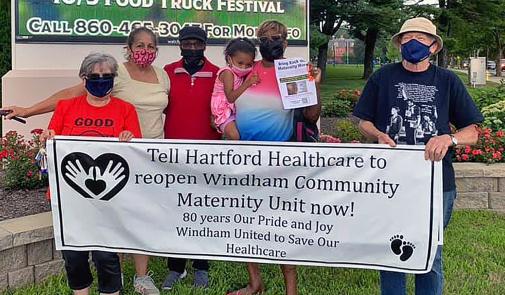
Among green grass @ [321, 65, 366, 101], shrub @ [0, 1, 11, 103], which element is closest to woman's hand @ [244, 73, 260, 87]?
shrub @ [0, 1, 11, 103]

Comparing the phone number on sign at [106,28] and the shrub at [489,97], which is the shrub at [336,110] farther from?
the phone number on sign at [106,28]

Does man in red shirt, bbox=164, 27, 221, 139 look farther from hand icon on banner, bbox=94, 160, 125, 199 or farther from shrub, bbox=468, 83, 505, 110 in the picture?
shrub, bbox=468, 83, 505, 110

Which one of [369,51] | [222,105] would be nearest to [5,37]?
[222,105]

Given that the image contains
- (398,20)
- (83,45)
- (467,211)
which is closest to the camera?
(467,211)

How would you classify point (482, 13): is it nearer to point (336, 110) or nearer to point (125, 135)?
point (336, 110)

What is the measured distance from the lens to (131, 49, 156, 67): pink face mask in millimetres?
3809

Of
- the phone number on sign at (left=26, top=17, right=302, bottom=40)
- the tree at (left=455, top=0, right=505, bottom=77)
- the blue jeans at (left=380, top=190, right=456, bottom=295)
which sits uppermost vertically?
the tree at (left=455, top=0, right=505, bottom=77)

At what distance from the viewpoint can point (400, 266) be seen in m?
3.38

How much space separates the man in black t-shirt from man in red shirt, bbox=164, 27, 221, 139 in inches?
46.6

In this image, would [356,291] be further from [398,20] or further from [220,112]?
[398,20]

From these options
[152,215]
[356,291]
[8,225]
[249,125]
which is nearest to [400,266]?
[356,291]

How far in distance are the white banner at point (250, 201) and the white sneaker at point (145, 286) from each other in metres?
0.41

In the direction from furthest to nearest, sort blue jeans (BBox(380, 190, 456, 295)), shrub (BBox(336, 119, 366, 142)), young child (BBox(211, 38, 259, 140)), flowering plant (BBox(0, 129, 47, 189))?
shrub (BBox(336, 119, 366, 142)) < flowering plant (BBox(0, 129, 47, 189)) < young child (BBox(211, 38, 259, 140)) < blue jeans (BBox(380, 190, 456, 295))

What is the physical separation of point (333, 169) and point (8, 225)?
2.39 m
